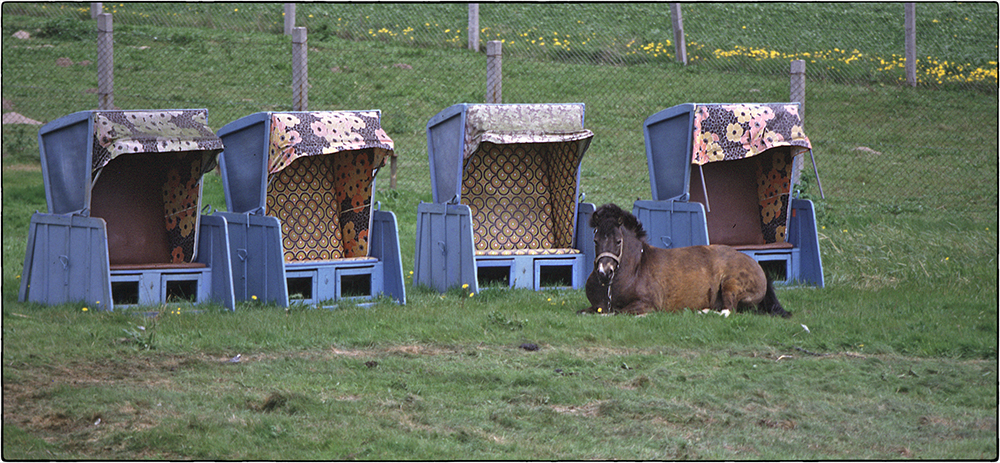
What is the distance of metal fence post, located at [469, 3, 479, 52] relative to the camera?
13703mm

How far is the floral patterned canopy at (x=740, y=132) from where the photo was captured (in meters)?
9.13

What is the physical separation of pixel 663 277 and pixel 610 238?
2.13ft

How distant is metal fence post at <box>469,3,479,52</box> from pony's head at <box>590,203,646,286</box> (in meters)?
6.54

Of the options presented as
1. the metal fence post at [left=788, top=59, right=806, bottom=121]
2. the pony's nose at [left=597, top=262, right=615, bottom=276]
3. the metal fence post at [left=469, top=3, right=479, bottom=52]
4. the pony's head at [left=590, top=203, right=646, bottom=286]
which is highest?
the metal fence post at [left=469, top=3, right=479, bottom=52]

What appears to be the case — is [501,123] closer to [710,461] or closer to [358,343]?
[358,343]

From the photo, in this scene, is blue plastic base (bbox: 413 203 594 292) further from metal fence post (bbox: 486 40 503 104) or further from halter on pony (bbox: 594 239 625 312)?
metal fence post (bbox: 486 40 503 104)

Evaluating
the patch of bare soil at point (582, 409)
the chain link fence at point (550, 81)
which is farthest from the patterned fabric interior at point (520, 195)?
the patch of bare soil at point (582, 409)

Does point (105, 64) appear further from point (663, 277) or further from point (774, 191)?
point (774, 191)

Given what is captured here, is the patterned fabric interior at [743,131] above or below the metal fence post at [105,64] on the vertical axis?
below

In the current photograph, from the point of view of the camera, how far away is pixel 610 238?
7.78 metres

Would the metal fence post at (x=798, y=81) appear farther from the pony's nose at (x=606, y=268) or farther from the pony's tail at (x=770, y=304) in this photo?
the pony's nose at (x=606, y=268)

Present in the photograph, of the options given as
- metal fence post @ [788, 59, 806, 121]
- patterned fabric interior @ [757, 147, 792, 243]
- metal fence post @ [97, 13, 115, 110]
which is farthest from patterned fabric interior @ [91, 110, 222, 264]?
metal fence post @ [788, 59, 806, 121]

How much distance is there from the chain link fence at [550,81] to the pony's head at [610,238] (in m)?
5.91

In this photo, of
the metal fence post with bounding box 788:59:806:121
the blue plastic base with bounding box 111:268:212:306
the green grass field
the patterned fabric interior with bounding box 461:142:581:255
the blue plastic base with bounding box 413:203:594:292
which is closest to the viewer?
the green grass field
